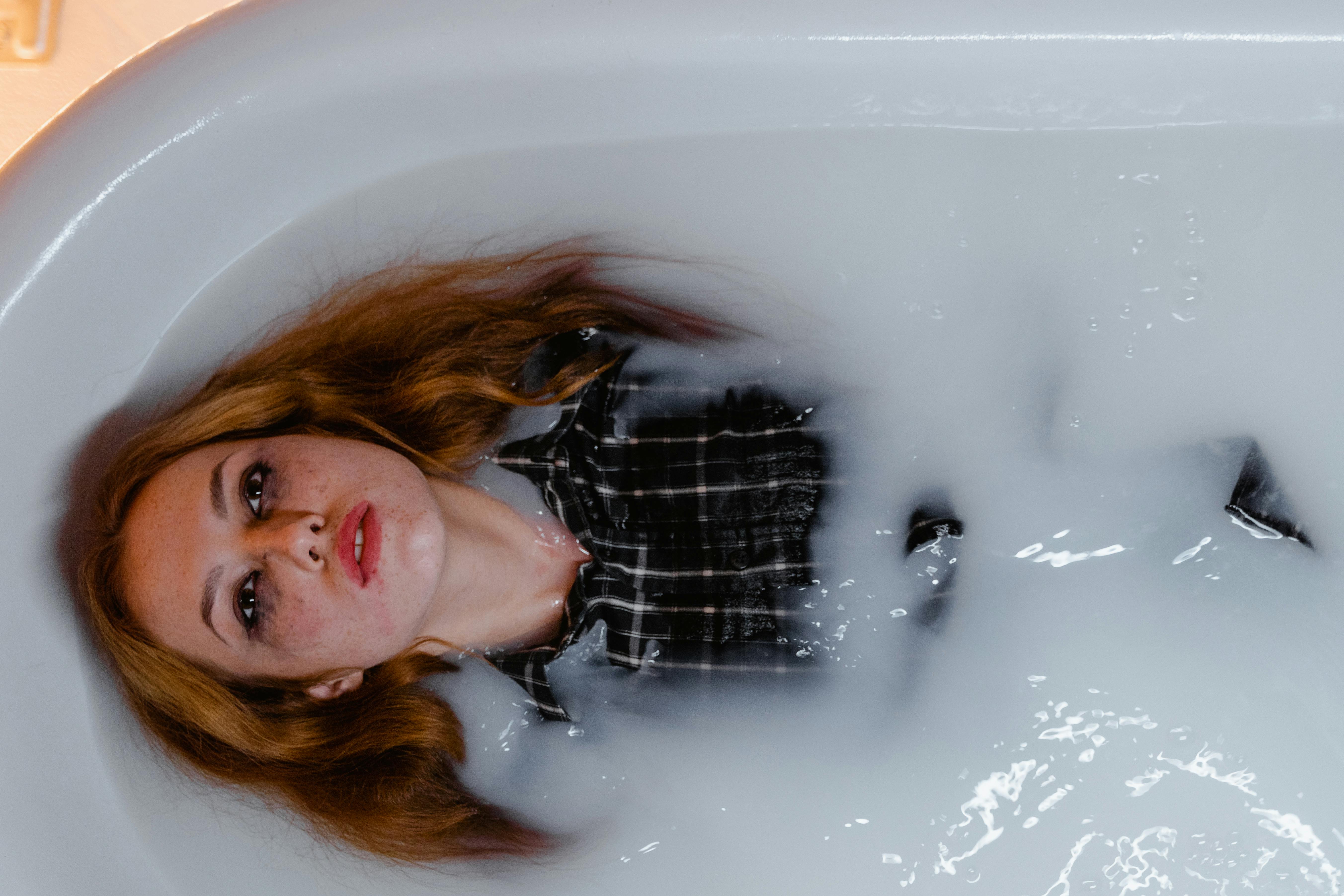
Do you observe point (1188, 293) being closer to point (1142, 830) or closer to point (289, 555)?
point (1142, 830)

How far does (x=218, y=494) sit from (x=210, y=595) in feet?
0.27

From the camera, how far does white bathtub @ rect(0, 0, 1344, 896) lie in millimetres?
831

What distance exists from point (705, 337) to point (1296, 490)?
1.85ft

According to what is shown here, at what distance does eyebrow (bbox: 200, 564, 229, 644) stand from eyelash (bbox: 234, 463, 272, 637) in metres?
0.02

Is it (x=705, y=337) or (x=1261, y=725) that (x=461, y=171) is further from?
(x=1261, y=725)

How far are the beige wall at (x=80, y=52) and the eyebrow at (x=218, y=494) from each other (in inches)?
18.2

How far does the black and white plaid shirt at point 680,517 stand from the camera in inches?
35.3

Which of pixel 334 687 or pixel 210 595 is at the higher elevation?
pixel 210 595

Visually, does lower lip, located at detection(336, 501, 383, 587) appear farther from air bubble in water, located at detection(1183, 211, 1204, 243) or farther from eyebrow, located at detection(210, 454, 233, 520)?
air bubble in water, located at detection(1183, 211, 1204, 243)

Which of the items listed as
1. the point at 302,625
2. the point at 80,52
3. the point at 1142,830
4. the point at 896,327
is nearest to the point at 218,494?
the point at 302,625

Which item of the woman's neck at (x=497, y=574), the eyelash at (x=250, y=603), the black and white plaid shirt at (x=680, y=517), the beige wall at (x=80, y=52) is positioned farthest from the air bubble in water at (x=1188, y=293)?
the beige wall at (x=80, y=52)

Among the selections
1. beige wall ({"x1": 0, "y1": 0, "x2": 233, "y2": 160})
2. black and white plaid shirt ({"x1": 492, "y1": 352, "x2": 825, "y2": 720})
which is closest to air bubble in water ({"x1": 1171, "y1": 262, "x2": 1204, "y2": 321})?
black and white plaid shirt ({"x1": 492, "y1": 352, "x2": 825, "y2": 720})

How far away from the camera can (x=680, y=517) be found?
919mm

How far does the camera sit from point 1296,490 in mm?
844
